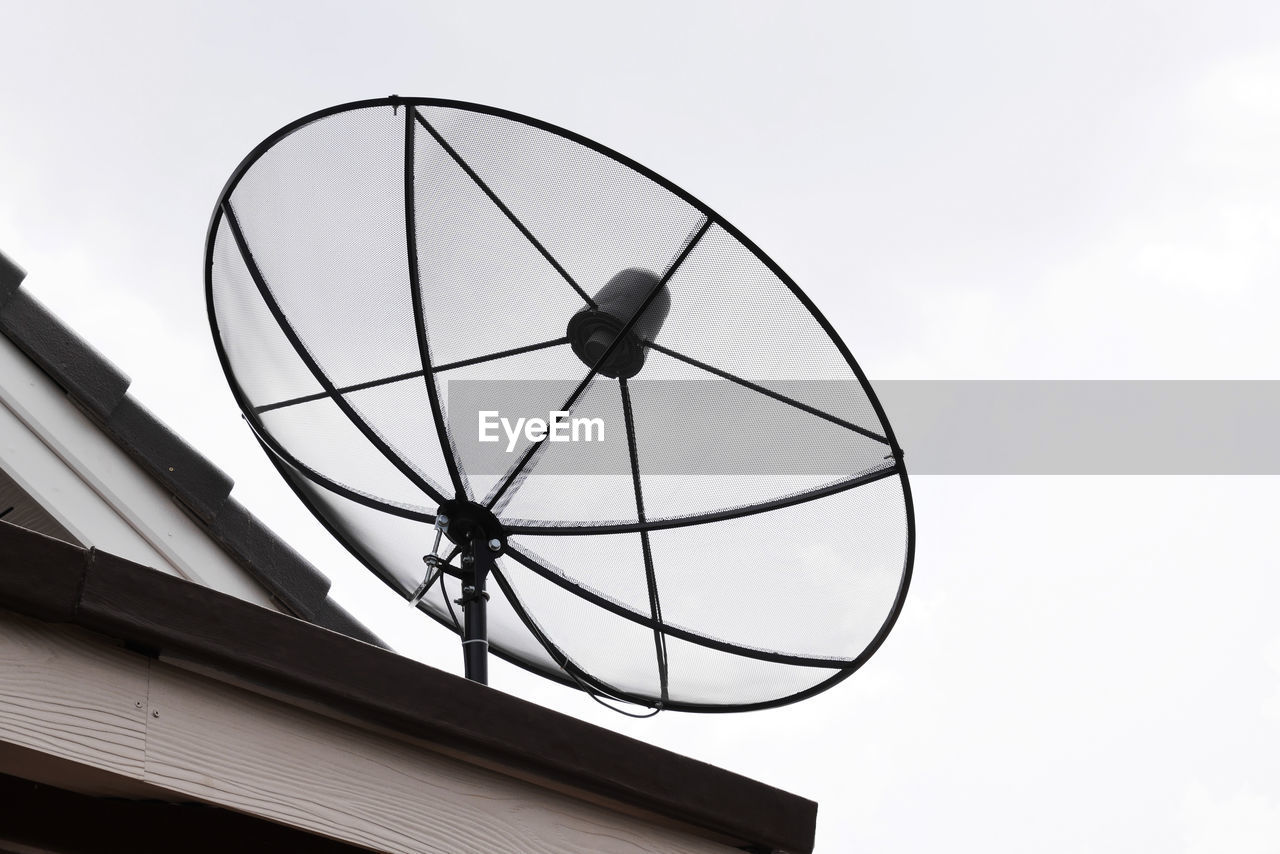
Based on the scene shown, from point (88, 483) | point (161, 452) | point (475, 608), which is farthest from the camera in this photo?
point (161, 452)

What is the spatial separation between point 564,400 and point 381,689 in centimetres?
244

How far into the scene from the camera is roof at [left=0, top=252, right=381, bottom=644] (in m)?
4.17

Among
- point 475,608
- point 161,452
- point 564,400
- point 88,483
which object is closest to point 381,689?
point 475,608

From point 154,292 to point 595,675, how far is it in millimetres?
8532

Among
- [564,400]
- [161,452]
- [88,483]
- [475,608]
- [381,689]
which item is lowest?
[381,689]

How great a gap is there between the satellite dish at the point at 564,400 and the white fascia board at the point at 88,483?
0.46m

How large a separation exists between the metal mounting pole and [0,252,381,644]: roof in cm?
106

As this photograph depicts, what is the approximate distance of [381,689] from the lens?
76.7 inches

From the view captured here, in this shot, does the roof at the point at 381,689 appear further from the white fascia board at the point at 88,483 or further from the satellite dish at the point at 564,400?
the white fascia board at the point at 88,483

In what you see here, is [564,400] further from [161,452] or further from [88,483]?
[88,483]

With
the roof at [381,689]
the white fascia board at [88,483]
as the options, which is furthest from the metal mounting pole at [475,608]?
the roof at [381,689]

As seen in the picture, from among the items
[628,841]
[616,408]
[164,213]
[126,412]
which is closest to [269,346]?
[126,412]

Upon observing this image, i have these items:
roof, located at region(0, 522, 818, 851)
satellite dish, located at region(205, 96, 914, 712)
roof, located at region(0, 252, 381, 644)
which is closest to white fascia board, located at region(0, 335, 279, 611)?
roof, located at region(0, 252, 381, 644)

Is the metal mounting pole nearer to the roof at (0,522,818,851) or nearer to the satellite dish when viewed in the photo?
the satellite dish
